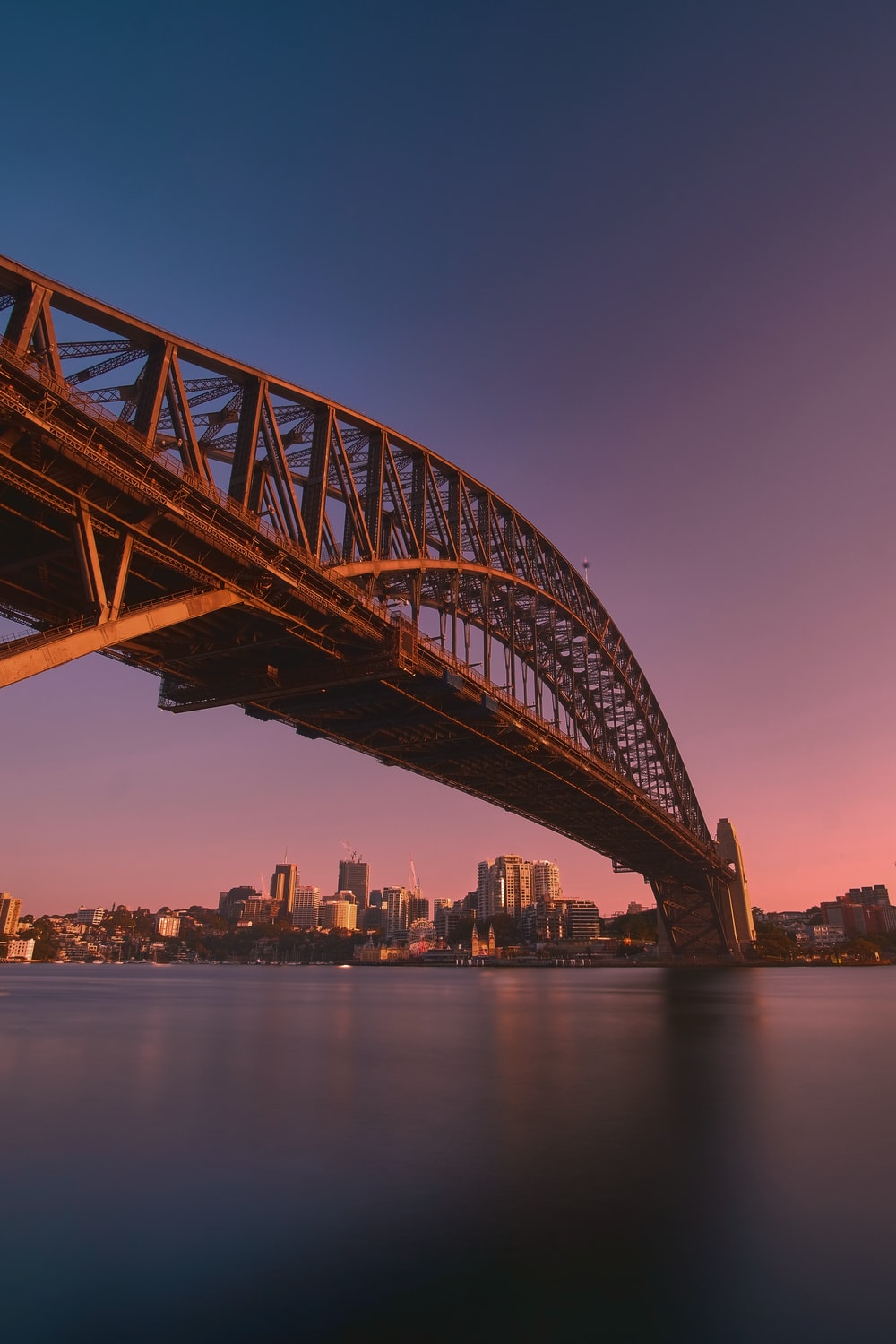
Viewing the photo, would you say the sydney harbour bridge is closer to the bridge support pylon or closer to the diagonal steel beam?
the diagonal steel beam

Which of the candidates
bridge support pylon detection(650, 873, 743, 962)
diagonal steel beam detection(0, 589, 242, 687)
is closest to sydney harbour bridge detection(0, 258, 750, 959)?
diagonal steel beam detection(0, 589, 242, 687)

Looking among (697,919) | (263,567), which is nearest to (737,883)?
(697,919)

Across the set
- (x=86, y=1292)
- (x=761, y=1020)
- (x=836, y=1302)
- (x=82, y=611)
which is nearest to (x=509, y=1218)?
(x=836, y=1302)

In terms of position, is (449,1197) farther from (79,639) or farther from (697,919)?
(697,919)

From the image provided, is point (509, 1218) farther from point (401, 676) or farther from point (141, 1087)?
point (401, 676)

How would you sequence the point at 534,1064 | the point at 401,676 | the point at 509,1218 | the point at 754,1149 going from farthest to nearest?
the point at 401,676, the point at 534,1064, the point at 754,1149, the point at 509,1218

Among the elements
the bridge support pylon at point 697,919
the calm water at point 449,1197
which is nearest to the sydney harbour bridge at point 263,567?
the calm water at point 449,1197

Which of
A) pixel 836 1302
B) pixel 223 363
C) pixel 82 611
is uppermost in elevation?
pixel 223 363
